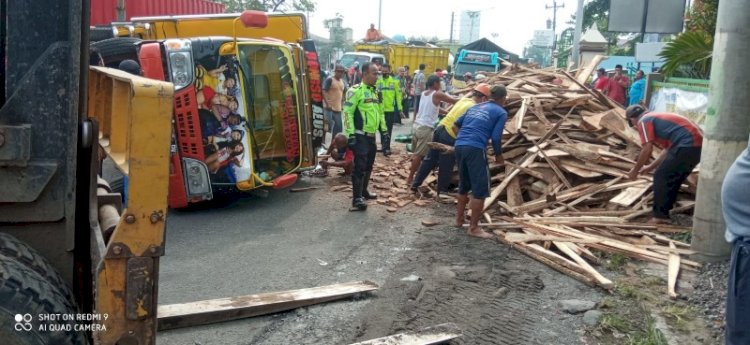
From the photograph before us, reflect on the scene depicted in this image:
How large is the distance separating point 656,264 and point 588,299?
135cm

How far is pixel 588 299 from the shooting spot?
225 inches

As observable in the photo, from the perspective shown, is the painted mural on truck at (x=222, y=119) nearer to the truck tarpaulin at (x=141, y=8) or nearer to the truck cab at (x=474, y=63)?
the truck tarpaulin at (x=141, y=8)

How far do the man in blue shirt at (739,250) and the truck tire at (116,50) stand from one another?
25.2ft

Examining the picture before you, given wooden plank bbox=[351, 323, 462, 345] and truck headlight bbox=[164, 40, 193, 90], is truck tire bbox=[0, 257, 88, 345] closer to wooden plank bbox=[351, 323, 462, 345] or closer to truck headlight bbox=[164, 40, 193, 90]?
wooden plank bbox=[351, 323, 462, 345]

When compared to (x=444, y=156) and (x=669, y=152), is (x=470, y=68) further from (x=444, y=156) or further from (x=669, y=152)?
(x=669, y=152)

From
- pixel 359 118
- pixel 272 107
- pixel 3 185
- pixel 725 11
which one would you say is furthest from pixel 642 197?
pixel 3 185

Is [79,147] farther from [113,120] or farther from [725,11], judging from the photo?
[725,11]

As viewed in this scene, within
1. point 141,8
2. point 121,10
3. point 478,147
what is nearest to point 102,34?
point 121,10

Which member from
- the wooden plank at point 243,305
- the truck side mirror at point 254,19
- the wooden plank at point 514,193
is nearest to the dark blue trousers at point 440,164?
the wooden plank at point 514,193

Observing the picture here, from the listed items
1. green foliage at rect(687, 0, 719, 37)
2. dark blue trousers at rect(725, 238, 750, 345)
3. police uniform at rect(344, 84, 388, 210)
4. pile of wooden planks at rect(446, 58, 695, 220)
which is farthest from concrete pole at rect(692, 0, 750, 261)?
green foliage at rect(687, 0, 719, 37)

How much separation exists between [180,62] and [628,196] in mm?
5698

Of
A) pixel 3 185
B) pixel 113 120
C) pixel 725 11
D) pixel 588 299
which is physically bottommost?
pixel 588 299

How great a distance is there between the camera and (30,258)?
275cm

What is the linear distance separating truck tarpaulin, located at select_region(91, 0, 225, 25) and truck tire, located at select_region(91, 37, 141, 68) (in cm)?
348
